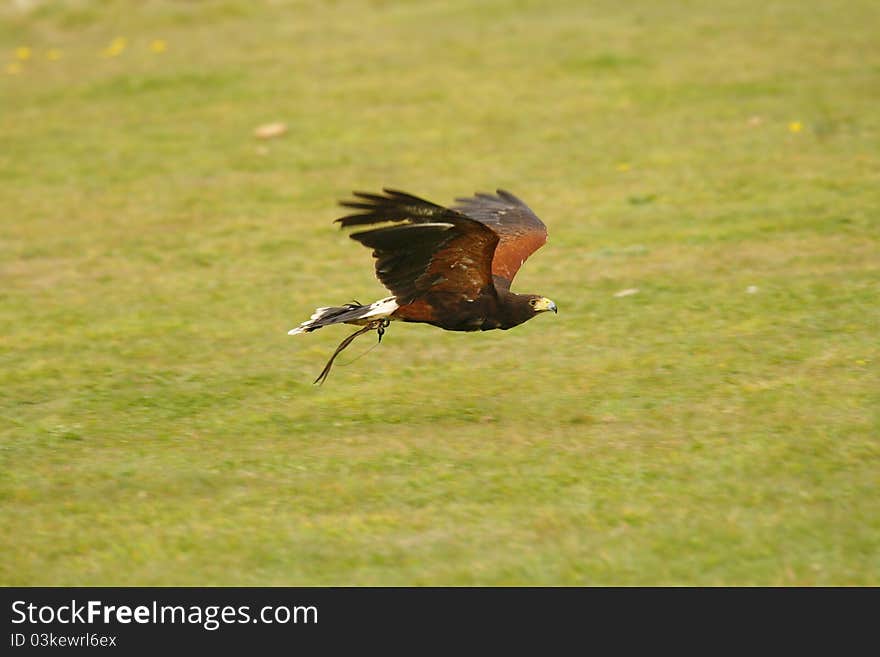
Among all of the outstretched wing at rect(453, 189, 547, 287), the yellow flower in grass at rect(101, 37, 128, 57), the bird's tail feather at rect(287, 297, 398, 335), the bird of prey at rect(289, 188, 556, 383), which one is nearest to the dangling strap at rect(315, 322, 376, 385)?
the bird of prey at rect(289, 188, 556, 383)

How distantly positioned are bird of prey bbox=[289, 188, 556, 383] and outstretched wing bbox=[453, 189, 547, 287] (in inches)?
1.6

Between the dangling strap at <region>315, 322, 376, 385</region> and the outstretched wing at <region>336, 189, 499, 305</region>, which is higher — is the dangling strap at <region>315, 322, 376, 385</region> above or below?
below

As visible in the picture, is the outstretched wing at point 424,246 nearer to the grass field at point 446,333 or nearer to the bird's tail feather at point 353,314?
the bird's tail feather at point 353,314

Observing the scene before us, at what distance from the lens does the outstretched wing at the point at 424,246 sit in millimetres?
6594

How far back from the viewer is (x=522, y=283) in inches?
426

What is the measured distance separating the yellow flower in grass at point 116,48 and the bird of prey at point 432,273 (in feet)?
42.3

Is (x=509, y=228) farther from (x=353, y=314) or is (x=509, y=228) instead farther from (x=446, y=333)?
(x=353, y=314)

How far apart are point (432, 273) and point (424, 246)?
29cm

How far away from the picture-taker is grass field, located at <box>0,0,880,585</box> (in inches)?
247

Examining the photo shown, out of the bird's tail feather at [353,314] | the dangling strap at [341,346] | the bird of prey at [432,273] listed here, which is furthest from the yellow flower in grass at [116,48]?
the bird's tail feather at [353,314]

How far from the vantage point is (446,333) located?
31.6ft

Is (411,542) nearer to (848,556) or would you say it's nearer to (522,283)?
(848,556)

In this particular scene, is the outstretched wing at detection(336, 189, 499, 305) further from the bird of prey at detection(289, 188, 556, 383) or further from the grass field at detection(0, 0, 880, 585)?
the grass field at detection(0, 0, 880, 585)

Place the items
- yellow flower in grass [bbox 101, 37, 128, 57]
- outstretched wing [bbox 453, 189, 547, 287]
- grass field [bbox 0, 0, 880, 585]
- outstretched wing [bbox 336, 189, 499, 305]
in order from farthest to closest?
yellow flower in grass [bbox 101, 37, 128, 57] < outstretched wing [bbox 453, 189, 547, 287] < outstretched wing [bbox 336, 189, 499, 305] < grass field [bbox 0, 0, 880, 585]
